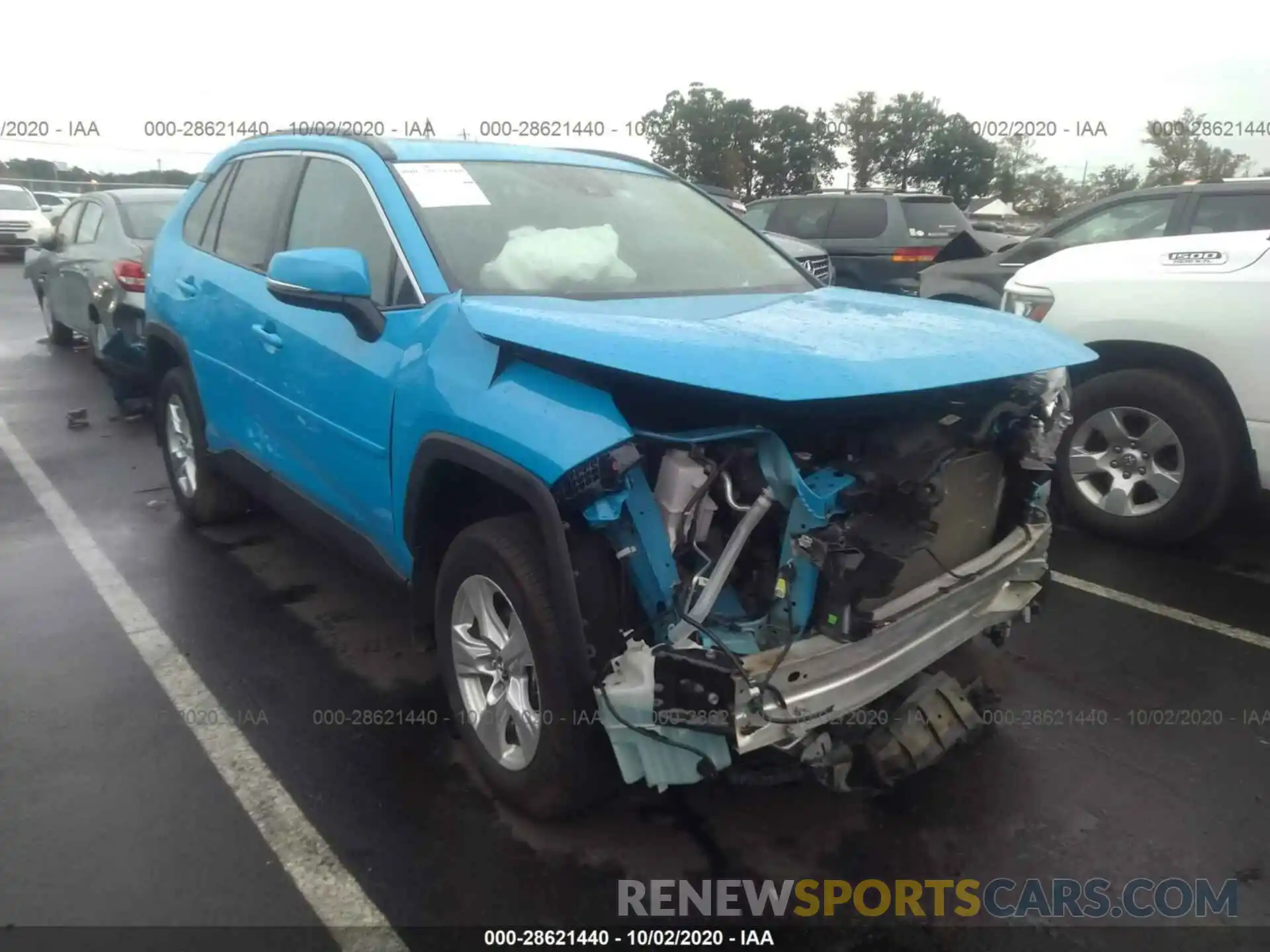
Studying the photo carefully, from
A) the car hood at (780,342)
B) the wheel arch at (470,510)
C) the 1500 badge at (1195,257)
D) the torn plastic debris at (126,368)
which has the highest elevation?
the 1500 badge at (1195,257)

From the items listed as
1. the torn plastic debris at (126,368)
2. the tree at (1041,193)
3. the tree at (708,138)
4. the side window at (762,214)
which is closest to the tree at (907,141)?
the tree at (708,138)

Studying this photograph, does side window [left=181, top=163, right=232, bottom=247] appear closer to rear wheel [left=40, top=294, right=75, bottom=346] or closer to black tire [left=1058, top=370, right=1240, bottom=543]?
black tire [left=1058, top=370, right=1240, bottom=543]

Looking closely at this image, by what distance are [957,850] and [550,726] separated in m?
1.23

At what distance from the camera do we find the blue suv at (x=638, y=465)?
7.70 feet

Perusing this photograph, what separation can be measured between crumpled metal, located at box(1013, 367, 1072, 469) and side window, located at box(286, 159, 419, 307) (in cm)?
187

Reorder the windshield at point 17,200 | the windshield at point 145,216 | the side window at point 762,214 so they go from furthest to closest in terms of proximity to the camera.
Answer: the windshield at point 17,200, the side window at point 762,214, the windshield at point 145,216

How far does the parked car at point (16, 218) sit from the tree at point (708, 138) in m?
18.6

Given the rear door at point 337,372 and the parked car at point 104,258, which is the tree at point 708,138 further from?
the rear door at point 337,372

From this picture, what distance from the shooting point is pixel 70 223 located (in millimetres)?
9555

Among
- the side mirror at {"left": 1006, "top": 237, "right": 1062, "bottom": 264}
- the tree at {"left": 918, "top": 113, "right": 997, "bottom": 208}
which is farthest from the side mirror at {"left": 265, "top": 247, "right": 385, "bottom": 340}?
the tree at {"left": 918, "top": 113, "right": 997, "bottom": 208}

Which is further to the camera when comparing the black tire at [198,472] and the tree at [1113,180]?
the tree at [1113,180]

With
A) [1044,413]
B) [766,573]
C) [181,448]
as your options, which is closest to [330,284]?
[766,573]

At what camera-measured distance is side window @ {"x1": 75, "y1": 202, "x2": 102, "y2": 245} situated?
8750 millimetres

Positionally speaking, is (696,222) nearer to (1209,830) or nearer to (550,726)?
(550,726)
